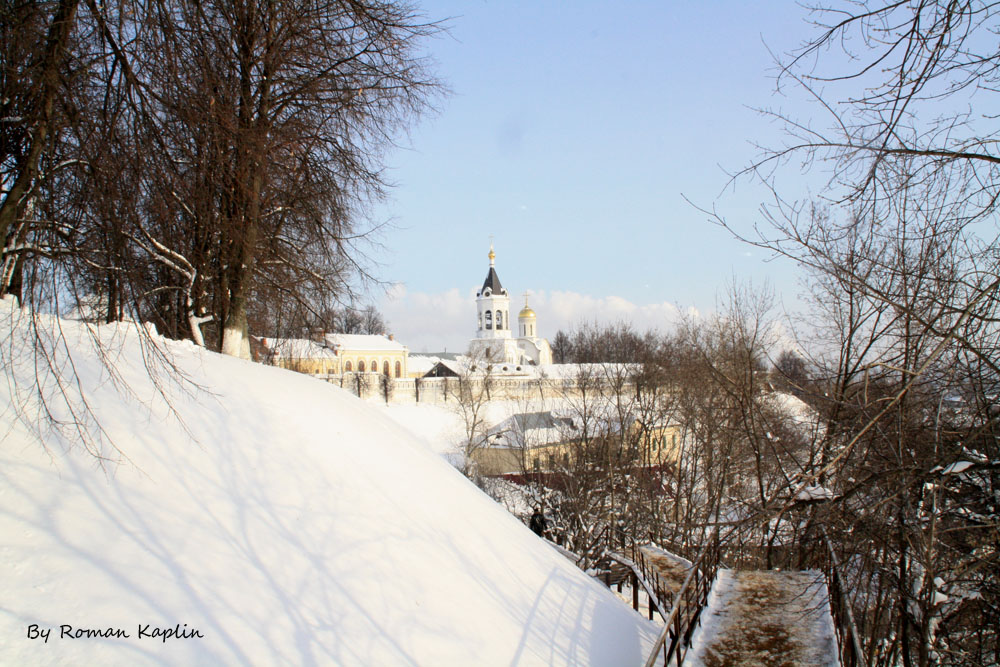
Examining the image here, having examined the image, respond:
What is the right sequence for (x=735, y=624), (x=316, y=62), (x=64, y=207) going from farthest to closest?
(x=316, y=62), (x=735, y=624), (x=64, y=207)

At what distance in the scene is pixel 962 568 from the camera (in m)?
4.39

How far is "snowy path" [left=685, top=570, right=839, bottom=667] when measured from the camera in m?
6.96

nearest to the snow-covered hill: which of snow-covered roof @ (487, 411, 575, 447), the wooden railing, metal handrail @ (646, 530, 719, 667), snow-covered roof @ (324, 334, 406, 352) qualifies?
the wooden railing

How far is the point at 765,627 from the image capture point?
7.88m

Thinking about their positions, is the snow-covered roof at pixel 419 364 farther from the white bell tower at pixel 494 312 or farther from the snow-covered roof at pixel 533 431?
the snow-covered roof at pixel 533 431

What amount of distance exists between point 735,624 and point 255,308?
33.6 ft

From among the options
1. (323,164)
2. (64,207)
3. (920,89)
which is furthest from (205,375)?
(920,89)

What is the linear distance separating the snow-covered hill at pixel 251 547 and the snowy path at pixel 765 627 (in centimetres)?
95

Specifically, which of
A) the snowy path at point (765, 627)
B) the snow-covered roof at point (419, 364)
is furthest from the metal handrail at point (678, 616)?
the snow-covered roof at point (419, 364)

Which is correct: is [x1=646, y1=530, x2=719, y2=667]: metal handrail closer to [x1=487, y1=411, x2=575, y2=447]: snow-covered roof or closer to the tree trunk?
the tree trunk

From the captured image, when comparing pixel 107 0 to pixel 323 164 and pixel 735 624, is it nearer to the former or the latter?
pixel 323 164

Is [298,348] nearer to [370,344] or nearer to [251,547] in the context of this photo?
[251,547]

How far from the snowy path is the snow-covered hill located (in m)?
0.95

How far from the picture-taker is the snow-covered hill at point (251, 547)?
15.2 ft
